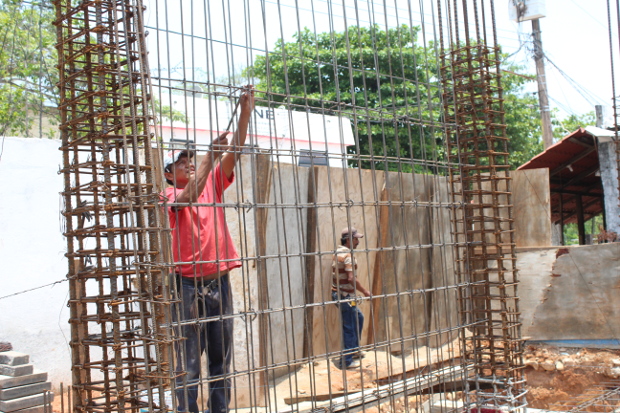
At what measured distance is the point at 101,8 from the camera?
288 cm

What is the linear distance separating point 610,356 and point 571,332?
452mm

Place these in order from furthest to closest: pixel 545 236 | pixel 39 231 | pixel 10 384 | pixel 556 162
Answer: pixel 556 162 < pixel 545 236 < pixel 39 231 < pixel 10 384

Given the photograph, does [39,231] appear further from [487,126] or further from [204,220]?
[487,126]

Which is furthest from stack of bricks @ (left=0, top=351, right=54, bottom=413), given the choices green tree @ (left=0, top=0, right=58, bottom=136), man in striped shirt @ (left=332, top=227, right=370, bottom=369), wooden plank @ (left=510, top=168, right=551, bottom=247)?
green tree @ (left=0, top=0, right=58, bottom=136)

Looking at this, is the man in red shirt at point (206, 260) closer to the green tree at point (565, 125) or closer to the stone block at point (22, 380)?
the stone block at point (22, 380)

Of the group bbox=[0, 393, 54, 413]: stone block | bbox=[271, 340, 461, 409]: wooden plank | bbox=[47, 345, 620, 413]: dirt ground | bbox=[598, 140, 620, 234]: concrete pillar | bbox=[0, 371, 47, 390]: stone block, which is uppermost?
bbox=[598, 140, 620, 234]: concrete pillar

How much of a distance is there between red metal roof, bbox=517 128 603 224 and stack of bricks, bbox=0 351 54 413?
24.6 ft

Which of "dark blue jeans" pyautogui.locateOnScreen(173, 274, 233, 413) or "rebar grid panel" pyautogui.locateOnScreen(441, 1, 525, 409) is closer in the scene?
"dark blue jeans" pyautogui.locateOnScreen(173, 274, 233, 413)

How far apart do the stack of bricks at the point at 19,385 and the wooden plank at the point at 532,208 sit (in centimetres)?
536

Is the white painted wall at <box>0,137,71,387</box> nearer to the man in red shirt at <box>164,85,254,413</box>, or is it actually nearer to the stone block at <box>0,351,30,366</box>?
the stone block at <box>0,351,30,366</box>

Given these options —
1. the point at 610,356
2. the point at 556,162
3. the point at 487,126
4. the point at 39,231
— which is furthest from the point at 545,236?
the point at 39,231

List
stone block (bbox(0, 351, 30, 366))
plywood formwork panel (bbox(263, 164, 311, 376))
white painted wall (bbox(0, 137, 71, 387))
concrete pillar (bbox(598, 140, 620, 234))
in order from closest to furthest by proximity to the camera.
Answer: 1. stone block (bbox(0, 351, 30, 366))
2. plywood formwork panel (bbox(263, 164, 311, 376))
3. white painted wall (bbox(0, 137, 71, 387))
4. concrete pillar (bbox(598, 140, 620, 234))

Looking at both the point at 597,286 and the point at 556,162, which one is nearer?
the point at 597,286

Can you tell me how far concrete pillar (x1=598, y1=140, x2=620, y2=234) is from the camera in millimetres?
9742
